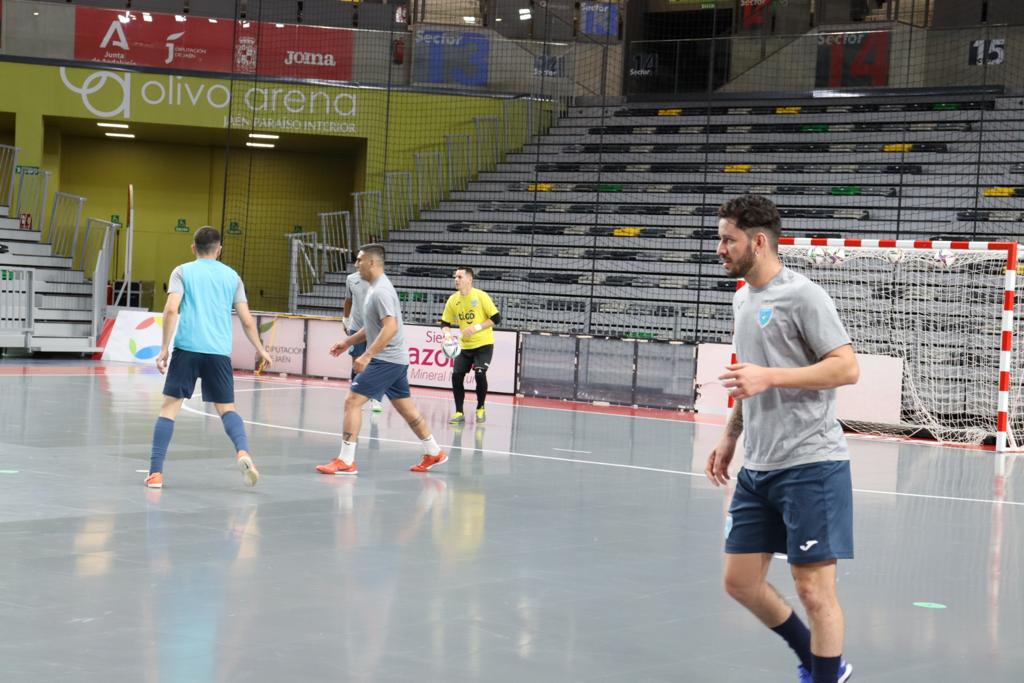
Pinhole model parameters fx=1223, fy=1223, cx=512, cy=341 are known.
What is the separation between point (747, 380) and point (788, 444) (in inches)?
17.4

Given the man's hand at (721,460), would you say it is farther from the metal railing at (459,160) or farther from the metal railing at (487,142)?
the metal railing at (487,142)

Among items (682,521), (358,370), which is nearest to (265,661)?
(682,521)

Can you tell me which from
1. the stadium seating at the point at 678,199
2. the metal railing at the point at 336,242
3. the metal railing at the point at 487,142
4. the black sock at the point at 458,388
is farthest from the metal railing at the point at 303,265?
the black sock at the point at 458,388

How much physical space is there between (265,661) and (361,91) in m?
24.2

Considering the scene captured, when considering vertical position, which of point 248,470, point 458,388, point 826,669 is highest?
point 458,388

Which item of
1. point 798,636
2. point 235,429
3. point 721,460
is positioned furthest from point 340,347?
point 798,636

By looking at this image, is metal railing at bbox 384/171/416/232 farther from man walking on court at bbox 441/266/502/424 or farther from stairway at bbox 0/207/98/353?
man walking on court at bbox 441/266/502/424

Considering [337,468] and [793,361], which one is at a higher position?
[793,361]

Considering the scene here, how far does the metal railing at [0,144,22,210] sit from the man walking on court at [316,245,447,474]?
58.7ft

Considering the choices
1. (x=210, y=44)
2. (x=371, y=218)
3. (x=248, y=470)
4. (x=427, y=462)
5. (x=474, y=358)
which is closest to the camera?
(x=248, y=470)

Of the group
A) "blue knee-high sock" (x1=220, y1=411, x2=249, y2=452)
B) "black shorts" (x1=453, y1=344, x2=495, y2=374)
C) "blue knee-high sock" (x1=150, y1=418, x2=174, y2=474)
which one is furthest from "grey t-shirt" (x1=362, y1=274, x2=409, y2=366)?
"black shorts" (x1=453, y1=344, x2=495, y2=374)

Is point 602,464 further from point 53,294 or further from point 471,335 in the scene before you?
point 53,294

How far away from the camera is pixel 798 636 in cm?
484

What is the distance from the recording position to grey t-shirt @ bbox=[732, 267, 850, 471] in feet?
14.9
